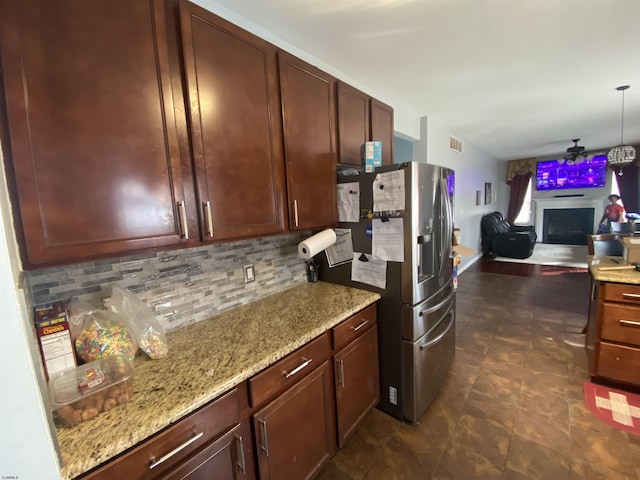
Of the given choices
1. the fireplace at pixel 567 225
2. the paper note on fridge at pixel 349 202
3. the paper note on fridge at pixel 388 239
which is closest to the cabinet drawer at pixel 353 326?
the paper note on fridge at pixel 388 239

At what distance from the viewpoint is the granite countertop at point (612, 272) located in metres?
1.75

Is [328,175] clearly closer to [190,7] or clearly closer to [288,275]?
[288,275]

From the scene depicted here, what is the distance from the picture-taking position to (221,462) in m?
0.92

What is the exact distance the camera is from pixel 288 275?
1874mm

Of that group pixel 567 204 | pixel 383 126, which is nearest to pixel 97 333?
pixel 383 126

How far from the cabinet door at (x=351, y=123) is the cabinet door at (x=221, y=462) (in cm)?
150

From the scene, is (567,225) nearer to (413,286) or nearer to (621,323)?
(621,323)

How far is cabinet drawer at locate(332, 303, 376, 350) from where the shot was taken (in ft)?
4.62

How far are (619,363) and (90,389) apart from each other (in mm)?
2970

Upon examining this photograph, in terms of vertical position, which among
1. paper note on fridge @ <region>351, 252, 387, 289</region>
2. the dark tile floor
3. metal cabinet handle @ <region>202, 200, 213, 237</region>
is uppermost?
metal cabinet handle @ <region>202, 200, 213, 237</region>

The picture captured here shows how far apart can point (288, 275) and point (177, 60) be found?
130cm

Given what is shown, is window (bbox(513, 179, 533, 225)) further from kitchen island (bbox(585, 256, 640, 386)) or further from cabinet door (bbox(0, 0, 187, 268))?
cabinet door (bbox(0, 0, 187, 268))

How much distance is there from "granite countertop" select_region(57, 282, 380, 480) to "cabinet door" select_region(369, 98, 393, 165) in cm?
115

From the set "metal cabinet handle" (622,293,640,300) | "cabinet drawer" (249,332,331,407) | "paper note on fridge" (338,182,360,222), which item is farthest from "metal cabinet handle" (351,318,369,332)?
"metal cabinet handle" (622,293,640,300)
